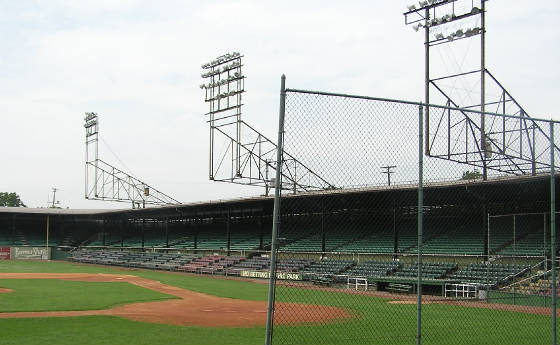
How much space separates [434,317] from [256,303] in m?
7.08

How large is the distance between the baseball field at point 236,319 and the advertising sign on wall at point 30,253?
38258 mm

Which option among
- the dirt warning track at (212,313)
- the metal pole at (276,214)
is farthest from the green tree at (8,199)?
the metal pole at (276,214)

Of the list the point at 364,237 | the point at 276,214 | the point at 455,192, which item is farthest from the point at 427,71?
the point at 364,237

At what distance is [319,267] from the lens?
3117 cm

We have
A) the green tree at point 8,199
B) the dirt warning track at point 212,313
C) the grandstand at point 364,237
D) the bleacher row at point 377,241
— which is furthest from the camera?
the green tree at point 8,199

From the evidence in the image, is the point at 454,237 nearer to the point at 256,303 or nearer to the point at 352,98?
the point at 256,303

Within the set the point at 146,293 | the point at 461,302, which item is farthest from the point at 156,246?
the point at 461,302

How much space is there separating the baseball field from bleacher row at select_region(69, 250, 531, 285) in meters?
2.34

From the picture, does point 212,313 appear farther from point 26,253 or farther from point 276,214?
point 26,253

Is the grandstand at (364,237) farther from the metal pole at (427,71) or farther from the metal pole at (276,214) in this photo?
the metal pole at (276,214)

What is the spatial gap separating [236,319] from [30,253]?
168 feet

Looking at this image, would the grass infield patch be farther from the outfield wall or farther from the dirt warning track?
the outfield wall

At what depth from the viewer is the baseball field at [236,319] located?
475 inches

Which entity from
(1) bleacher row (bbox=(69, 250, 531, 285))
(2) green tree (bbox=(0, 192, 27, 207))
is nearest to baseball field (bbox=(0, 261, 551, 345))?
(1) bleacher row (bbox=(69, 250, 531, 285))
